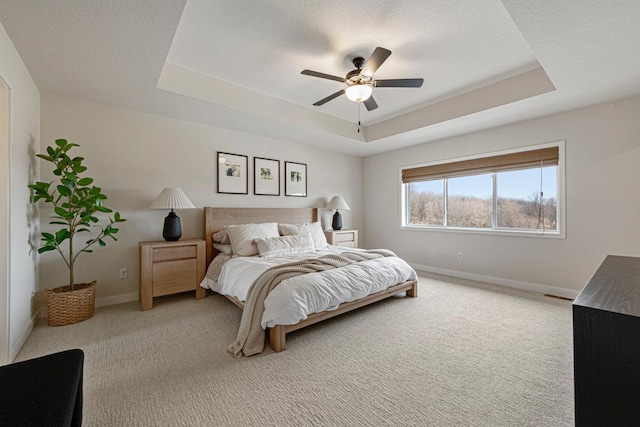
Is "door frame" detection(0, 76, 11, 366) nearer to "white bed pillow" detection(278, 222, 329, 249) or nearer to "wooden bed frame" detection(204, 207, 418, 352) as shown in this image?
"wooden bed frame" detection(204, 207, 418, 352)

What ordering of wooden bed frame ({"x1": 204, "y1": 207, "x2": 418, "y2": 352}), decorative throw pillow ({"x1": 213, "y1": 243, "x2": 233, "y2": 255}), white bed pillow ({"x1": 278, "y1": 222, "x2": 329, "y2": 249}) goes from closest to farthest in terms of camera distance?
wooden bed frame ({"x1": 204, "y1": 207, "x2": 418, "y2": 352})
decorative throw pillow ({"x1": 213, "y1": 243, "x2": 233, "y2": 255})
white bed pillow ({"x1": 278, "y1": 222, "x2": 329, "y2": 249})

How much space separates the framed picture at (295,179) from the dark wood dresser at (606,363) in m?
4.27

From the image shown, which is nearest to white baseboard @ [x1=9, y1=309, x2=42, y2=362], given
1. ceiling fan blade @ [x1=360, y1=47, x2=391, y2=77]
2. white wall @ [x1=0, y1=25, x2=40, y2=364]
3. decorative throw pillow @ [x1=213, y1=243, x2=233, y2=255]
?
white wall @ [x1=0, y1=25, x2=40, y2=364]

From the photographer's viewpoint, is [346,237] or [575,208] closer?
[575,208]

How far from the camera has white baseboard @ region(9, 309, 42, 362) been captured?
6.75 feet

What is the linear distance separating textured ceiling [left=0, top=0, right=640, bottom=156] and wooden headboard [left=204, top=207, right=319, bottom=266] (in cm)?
132

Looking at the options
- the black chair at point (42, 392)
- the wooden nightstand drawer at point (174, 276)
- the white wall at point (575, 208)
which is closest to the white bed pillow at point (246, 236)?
the wooden nightstand drawer at point (174, 276)

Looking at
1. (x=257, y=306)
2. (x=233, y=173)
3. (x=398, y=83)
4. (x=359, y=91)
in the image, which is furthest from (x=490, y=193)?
(x=233, y=173)

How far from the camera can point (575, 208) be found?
3.39 metres

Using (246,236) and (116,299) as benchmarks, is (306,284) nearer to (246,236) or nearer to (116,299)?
(246,236)

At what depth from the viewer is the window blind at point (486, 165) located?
142 inches

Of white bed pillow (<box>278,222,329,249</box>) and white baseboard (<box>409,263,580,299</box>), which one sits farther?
white bed pillow (<box>278,222,329,249</box>)

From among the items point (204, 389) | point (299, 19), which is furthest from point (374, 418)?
point (299, 19)

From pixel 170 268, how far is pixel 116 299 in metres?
0.79
